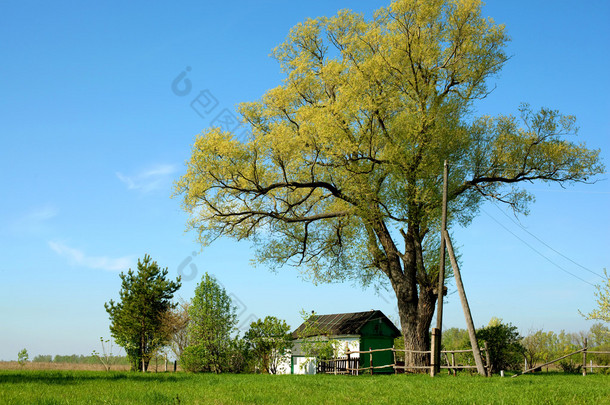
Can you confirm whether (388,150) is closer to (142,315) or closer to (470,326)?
(470,326)

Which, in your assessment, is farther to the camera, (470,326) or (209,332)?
(209,332)

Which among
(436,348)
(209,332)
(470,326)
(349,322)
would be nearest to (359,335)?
(349,322)

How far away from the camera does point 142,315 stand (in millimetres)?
37250

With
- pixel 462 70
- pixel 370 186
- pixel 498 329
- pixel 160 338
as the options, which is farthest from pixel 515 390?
pixel 160 338

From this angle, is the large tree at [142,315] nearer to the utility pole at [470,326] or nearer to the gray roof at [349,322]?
→ the gray roof at [349,322]

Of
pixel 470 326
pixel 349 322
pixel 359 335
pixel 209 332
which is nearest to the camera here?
pixel 470 326

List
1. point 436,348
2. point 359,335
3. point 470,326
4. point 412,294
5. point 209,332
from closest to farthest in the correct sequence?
point 470,326, point 436,348, point 412,294, point 209,332, point 359,335

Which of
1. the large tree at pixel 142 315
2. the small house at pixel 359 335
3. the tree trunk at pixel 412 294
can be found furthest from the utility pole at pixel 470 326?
the large tree at pixel 142 315

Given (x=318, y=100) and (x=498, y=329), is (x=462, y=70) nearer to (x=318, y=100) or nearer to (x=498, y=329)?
(x=318, y=100)

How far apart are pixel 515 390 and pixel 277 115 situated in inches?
697

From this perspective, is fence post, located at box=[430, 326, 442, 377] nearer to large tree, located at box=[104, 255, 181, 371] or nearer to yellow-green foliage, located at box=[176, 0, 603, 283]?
yellow-green foliage, located at box=[176, 0, 603, 283]

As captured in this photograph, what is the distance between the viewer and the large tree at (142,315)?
37094 millimetres

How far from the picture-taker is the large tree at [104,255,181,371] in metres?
37.1

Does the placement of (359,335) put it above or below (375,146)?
below
